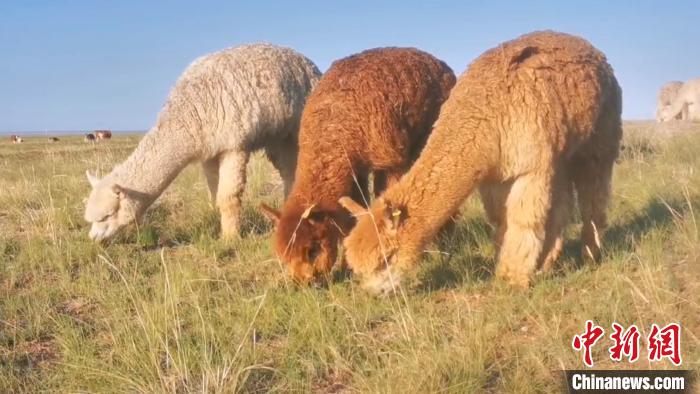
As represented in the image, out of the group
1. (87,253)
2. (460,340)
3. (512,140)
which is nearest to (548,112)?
(512,140)

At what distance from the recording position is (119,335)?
4348 millimetres

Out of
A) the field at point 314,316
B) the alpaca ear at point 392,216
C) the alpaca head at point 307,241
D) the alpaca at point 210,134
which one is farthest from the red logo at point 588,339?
the alpaca at point 210,134

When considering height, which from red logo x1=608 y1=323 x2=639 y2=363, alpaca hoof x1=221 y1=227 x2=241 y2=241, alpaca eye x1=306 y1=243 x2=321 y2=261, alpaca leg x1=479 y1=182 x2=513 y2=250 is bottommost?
red logo x1=608 y1=323 x2=639 y2=363

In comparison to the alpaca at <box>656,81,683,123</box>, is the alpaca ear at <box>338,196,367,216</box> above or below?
below

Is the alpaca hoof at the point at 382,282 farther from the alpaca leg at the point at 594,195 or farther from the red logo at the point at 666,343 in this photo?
the alpaca leg at the point at 594,195

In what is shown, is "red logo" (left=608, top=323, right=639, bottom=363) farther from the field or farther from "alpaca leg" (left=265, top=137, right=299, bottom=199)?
"alpaca leg" (left=265, top=137, right=299, bottom=199)

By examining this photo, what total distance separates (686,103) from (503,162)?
26.1m

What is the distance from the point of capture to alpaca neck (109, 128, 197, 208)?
7.66 m

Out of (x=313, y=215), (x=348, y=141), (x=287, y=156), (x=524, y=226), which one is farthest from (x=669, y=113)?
(x=313, y=215)

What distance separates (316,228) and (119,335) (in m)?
1.96

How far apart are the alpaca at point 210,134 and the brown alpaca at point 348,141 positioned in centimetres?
163

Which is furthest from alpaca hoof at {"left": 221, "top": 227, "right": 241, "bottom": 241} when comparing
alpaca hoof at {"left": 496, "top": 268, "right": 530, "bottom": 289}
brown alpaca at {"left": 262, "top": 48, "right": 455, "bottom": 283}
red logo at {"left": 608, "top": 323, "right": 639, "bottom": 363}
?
red logo at {"left": 608, "top": 323, "right": 639, "bottom": 363}

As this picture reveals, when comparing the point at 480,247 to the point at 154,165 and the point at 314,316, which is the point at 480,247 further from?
the point at 154,165

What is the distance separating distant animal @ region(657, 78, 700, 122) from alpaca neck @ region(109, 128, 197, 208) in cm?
2404
